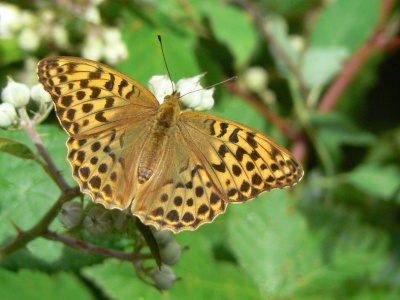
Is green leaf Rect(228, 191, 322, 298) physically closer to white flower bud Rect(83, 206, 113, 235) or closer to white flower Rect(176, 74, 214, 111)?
white flower Rect(176, 74, 214, 111)

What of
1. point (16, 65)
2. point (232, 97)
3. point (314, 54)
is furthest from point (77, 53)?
point (314, 54)

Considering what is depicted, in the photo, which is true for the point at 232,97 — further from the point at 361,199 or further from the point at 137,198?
the point at 137,198

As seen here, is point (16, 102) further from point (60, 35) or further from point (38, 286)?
point (60, 35)

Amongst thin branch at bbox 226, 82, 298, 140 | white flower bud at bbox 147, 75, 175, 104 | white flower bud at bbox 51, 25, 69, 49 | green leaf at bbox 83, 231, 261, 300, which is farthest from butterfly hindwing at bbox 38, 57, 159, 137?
thin branch at bbox 226, 82, 298, 140

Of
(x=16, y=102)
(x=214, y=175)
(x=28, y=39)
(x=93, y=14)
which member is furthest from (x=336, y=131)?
(x=16, y=102)

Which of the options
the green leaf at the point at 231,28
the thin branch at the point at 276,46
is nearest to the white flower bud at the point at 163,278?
the green leaf at the point at 231,28
